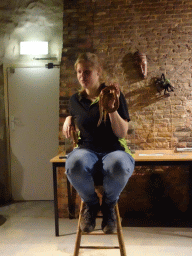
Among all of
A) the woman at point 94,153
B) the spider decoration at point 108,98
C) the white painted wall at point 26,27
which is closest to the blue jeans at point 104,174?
the woman at point 94,153

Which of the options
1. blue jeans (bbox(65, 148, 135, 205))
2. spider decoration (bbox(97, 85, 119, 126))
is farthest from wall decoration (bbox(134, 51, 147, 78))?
blue jeans (bbox(65, 148, 135, 205))

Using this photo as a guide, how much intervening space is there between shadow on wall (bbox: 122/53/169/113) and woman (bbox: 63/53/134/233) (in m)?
1.13

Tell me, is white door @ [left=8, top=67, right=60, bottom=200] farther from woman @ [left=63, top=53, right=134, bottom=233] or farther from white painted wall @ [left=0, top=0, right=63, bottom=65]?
woman @ [left=63, top=53, right=134, bottom=233]

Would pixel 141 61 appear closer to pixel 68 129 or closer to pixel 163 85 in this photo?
pixel 163 85

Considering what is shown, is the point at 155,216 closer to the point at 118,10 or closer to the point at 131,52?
the point at 131,52

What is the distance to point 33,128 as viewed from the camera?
12.7ft

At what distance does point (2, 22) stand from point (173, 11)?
7.74 ft

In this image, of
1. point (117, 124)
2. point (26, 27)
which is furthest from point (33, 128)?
point (117, 124)

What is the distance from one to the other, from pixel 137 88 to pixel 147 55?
421mm

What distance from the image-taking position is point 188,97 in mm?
3256

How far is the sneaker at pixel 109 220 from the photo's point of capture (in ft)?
6.03

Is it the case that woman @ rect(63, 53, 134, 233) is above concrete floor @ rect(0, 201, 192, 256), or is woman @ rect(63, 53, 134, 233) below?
above

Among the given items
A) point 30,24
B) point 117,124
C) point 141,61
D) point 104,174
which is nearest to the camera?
point 104,174

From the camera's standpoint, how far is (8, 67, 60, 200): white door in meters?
3.82
